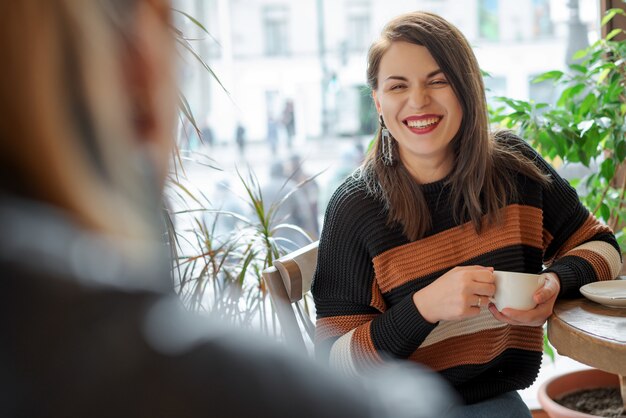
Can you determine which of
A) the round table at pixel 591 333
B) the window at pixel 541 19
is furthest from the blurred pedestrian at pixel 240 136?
the round table at pixel 591 333

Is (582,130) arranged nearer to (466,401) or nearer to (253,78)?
(466,401)

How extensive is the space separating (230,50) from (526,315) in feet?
5.91

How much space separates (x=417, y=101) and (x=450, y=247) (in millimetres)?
315

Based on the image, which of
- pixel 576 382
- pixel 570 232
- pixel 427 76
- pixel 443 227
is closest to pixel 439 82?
pixel 427 76

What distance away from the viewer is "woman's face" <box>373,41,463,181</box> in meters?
1.68

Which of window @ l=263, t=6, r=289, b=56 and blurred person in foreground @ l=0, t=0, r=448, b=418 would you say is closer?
blurred person in foreground @ l=0, t=0, r=448, b=418

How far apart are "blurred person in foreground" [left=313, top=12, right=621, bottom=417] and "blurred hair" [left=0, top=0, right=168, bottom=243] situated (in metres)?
1.26

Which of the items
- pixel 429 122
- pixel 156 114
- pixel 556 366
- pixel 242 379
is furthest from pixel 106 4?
pixel 556 366

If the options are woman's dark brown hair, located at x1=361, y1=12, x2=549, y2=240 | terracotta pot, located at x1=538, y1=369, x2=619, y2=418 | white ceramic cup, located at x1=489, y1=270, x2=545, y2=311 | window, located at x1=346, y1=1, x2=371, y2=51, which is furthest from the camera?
window, located at x1=346, y1=1, x2=371, y2=51

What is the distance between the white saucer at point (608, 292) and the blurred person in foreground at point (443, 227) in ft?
0.22

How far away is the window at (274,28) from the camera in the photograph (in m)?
2.91

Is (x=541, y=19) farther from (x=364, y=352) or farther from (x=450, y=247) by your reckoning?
(x=364, y=352)

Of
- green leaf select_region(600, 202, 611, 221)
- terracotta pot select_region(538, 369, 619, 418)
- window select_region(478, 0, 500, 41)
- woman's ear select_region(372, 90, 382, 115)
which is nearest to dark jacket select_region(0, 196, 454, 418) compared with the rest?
woman's ear select_region(372, 90, 382, 115)

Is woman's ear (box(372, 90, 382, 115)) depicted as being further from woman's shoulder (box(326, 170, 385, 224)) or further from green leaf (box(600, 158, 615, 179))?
green leaf (box(600, 158, 615, 179))
